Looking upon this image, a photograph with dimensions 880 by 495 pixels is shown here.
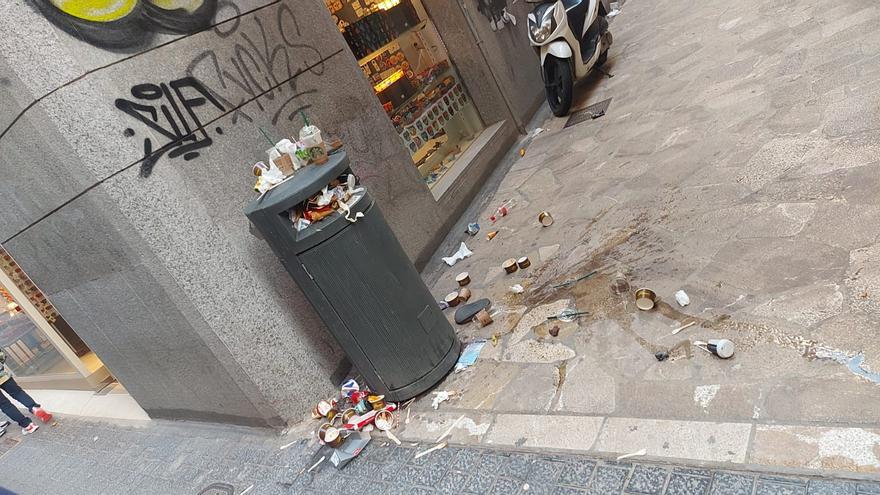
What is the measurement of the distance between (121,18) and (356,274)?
210cm

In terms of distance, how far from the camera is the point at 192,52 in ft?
12.3

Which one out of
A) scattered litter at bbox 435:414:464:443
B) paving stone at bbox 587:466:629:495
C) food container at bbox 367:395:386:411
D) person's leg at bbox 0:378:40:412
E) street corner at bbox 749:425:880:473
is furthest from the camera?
person's leg at bbox 0:378:40:412

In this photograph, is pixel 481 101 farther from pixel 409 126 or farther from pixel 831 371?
pixel 831 371

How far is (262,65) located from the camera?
165 inches

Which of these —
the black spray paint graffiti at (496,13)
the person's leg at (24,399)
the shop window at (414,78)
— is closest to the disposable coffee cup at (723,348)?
the shop window at (414,78)

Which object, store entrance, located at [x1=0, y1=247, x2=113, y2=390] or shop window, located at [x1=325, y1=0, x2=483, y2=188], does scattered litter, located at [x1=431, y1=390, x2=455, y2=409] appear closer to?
shop window, located at [x1=325, y1=0, x2=483, y2=188]

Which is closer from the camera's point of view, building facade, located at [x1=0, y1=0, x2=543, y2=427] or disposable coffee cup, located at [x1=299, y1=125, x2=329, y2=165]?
building facade, located at [x1=0, y1=0, x2=543, y2=427]

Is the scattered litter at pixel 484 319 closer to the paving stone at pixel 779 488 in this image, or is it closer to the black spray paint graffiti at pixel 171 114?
the paving stone at pixel 779 488

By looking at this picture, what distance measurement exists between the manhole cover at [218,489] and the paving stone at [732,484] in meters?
2.94

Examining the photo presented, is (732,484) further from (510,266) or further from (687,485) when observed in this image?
(510,266)

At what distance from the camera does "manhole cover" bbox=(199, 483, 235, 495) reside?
3.71 metres

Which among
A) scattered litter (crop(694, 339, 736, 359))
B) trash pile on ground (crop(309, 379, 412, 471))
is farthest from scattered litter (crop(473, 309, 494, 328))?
scattered litter (crop(694, 339, 736, 359))

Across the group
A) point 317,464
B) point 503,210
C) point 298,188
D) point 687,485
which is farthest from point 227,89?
point 687,485

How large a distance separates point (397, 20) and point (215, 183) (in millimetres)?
3952
